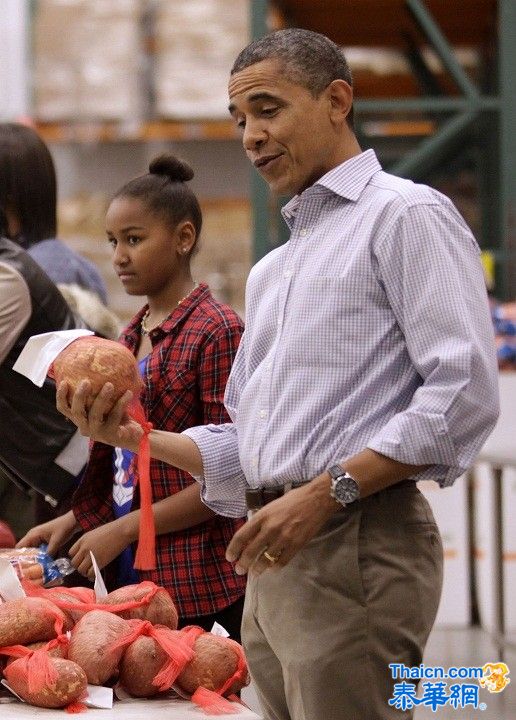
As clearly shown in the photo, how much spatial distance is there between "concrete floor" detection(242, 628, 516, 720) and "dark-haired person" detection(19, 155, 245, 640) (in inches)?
49.9

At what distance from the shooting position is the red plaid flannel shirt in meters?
2.45

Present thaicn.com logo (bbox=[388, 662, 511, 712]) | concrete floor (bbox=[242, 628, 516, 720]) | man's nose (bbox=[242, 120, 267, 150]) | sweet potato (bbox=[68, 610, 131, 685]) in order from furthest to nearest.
A: concrete floor (bbox=[242, 628, 516, 720]) → sweet potato (bbox=[68, 610, 131, 685]) → man's nose (bbox=[242, 120, 267, 150]) → thaicn.com logo (bbox=[388, 662, 511, 712])

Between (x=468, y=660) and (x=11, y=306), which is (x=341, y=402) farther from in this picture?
(x=468, y=660)

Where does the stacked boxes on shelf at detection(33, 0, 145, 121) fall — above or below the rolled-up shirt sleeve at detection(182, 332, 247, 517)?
above

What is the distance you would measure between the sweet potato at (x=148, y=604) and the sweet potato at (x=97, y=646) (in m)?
0.07

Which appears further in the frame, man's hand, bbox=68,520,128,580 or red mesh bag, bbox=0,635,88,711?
man's hand, bbox=68,520,128,580

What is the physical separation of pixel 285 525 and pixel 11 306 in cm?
124

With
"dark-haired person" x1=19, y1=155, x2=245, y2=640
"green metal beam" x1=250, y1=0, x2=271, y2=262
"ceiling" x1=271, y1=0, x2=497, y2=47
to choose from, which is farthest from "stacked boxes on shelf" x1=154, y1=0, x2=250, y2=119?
"dark-haired person" x1=19, y1=155, x2=245, y2=640

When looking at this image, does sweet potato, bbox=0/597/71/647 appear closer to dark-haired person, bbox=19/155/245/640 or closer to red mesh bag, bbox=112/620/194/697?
red mesh bag, bbox=112/620/194/697

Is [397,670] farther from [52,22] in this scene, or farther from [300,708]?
[52,22]

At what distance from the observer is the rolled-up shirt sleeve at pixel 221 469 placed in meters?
2.06

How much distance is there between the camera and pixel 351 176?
1939mm

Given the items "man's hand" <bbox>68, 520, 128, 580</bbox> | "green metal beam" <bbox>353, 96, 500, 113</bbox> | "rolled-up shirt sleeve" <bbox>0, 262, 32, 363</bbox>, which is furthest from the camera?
"green metal beam" <bbox>353, 96, 500, 113</bbox>

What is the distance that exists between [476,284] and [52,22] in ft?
19.3
